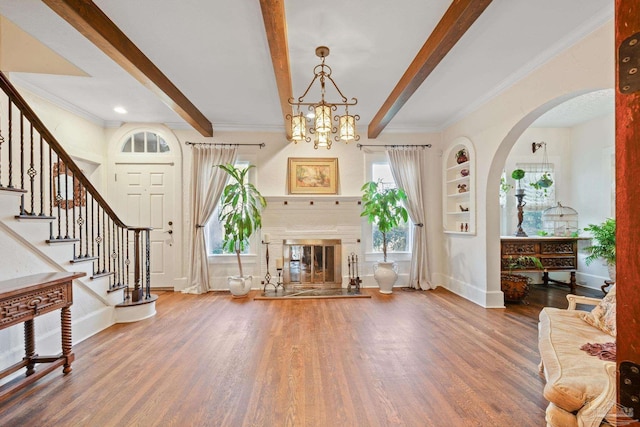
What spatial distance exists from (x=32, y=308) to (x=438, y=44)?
3630 millimetres

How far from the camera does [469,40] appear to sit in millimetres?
2586

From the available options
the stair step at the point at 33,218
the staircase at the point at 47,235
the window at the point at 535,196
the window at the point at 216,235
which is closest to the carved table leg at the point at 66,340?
the staircase at the point at 47,235

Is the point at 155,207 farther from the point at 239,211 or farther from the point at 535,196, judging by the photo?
the point at 535,196

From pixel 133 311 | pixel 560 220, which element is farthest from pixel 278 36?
pixel 560 220

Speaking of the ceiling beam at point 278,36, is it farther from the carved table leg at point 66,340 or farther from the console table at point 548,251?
the console table at point 548,251

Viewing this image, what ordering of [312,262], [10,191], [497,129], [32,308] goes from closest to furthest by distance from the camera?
[32,308] → [10,191] → [497,129] → [312,262]

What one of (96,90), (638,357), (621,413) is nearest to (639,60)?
(638,357)

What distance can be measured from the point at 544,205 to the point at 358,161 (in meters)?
3.37

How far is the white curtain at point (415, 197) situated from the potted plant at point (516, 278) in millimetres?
1115

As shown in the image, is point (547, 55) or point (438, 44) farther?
point (547, 55)

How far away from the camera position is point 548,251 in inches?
165

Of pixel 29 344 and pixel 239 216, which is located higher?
pixel 239 216

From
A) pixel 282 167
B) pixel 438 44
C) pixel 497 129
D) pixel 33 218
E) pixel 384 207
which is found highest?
pixel 438 44

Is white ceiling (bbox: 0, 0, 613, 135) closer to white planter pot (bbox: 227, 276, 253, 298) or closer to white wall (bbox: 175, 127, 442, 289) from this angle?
white wall (bbox: 175, 127, 442, 289)
